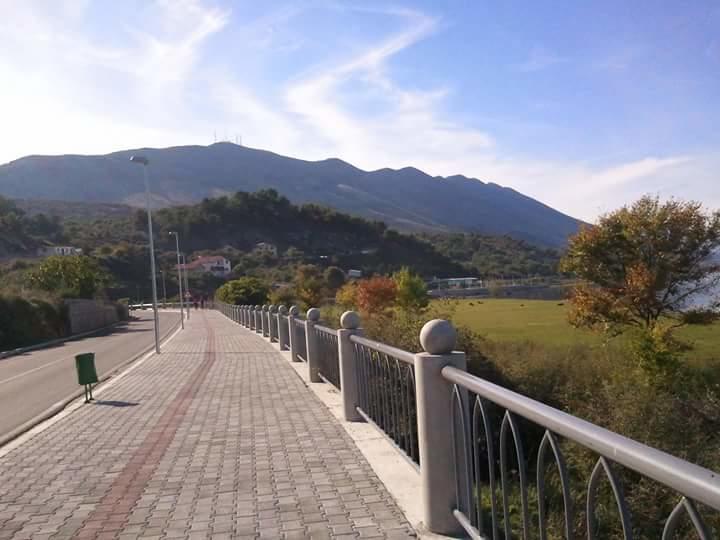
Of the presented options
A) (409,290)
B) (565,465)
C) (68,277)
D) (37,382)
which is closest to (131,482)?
(565,465)

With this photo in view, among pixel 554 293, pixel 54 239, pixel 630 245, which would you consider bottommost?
pixel 554 293

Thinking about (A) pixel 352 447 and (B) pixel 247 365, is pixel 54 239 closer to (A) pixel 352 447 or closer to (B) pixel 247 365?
(B) pixel 247 365

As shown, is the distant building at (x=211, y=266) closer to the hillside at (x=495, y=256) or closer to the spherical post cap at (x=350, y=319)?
the hillside at (x=495, y=256)

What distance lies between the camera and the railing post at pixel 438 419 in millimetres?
3740

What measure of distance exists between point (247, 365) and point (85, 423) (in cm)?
632

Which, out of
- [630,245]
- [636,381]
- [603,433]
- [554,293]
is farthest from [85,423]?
[554,293]

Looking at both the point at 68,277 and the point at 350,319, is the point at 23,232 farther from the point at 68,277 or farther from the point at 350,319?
the point at 350,319

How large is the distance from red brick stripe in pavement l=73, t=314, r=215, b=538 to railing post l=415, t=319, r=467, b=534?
206cm

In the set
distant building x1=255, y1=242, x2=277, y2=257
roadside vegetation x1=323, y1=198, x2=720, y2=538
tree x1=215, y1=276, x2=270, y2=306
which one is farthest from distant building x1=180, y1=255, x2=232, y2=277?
roadside vegetation x1=323, y1=198, x2=720, y2=538

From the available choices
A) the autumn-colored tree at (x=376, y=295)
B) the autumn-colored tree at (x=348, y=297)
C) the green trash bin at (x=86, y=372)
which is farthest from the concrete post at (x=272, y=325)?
the autumn-colored tree at (x=348, y=297)

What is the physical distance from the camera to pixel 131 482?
554cm

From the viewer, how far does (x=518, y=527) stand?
7750mm

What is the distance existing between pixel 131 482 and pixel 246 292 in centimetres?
5778

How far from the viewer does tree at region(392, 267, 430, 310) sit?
41.3 m
